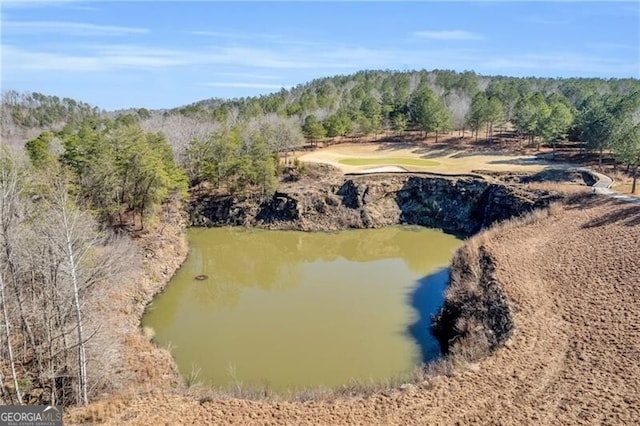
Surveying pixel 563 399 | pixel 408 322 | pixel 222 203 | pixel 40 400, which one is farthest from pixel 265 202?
pixel 563 399

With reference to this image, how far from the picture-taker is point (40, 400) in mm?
11664

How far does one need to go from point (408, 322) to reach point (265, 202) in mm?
19031

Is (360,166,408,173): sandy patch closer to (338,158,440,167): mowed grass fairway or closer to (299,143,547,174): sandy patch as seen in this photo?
(299,143,547,174): sandy patch

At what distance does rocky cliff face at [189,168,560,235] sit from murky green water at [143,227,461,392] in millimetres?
1823

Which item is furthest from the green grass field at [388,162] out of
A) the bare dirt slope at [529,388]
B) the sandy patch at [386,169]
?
the bare dirt slope at [529,388]

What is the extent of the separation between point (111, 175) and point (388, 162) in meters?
24.2

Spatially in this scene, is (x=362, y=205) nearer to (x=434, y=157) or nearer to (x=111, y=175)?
(x=434, y=157)

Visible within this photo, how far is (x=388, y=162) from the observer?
137 ft

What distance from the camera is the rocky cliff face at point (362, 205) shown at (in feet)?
110

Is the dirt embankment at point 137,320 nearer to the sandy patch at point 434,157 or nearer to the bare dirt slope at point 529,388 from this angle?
the bare dirt slope at point 529,388

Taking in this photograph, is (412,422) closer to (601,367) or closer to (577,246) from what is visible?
(601,367)

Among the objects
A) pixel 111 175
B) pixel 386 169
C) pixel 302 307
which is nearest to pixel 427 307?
pixel 302 307

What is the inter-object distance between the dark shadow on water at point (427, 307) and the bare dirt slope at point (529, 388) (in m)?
3.14

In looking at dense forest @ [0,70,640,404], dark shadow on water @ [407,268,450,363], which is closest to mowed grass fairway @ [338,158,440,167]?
dense forest @ [0,70,640,404]
